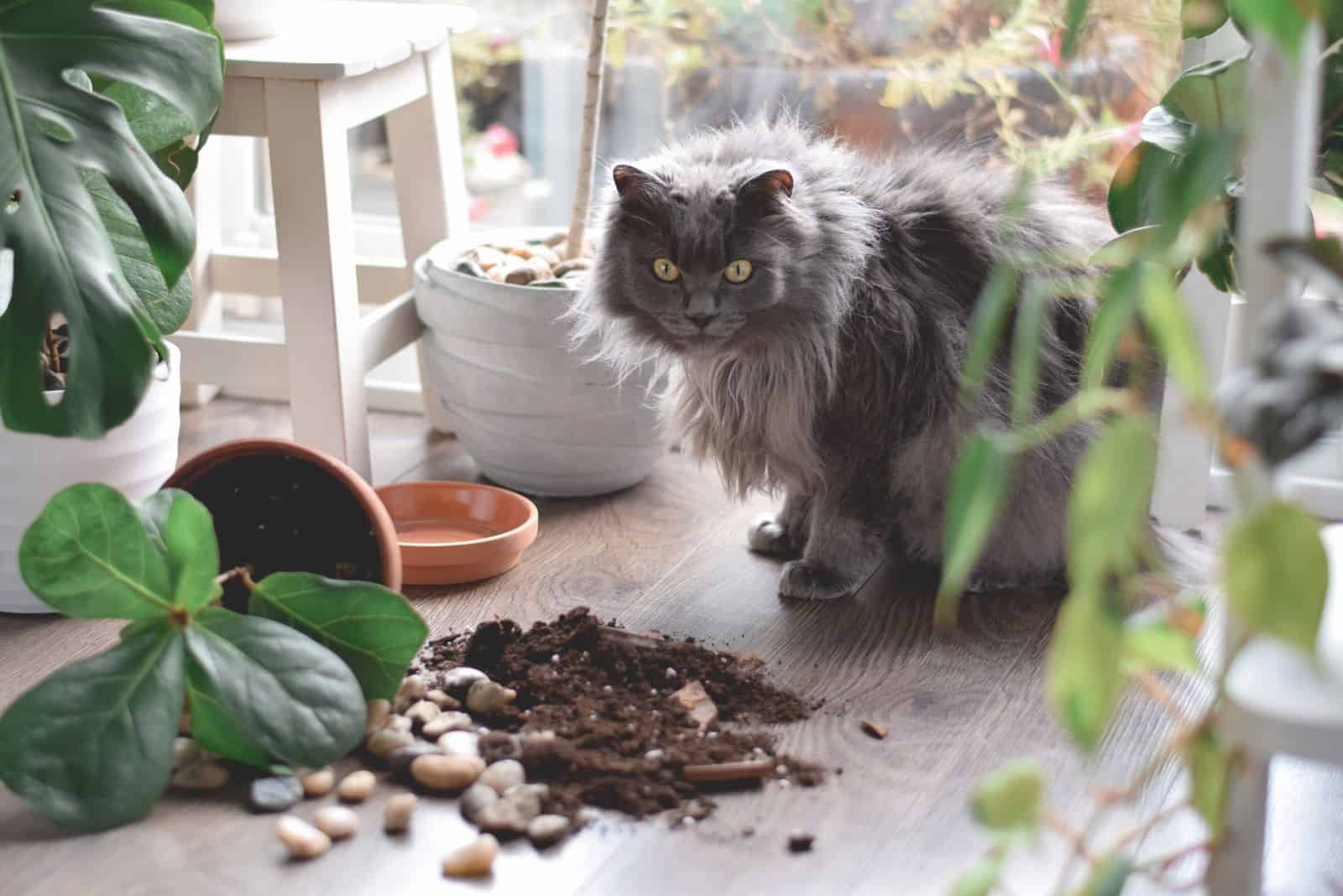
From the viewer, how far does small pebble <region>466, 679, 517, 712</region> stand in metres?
1.54

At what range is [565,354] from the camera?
6.62 ft

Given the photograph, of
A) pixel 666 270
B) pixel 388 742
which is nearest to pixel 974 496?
pixel 388 742

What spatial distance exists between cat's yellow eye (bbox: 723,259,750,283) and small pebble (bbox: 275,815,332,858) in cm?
77

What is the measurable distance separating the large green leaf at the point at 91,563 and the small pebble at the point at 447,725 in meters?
0.30

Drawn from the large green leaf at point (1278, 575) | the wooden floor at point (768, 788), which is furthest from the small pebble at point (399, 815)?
the large green leaf at point (1278, 575)

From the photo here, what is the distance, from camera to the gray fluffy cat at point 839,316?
1.68 meters

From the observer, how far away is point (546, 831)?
133 centimetres

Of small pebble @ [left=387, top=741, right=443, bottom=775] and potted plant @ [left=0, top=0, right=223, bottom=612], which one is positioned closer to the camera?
potted plant @ [left=0, top=0, right=223, bottom=612]

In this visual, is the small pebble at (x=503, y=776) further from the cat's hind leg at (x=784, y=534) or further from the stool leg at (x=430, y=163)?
the stool leg at (x=430, y=163)

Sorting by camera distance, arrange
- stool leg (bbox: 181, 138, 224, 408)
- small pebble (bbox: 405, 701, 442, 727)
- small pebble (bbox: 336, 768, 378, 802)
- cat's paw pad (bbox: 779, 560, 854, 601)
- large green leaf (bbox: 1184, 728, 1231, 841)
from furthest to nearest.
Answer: stool leg (bbox: 181, 138, 224, 408) → cat's paw pad (bbox: 779, 560, 854, 601) → small pebble (bbox: 405, 701, 442, 727) → small pebble (bbox: 336, 768, 378, 802) → large green leaf (bbox: 1184, 728, 1231, 841)

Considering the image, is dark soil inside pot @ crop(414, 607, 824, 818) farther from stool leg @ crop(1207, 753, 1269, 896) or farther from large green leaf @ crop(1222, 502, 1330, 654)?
large green leaf @ crop(1222, 502, 1330, 654)

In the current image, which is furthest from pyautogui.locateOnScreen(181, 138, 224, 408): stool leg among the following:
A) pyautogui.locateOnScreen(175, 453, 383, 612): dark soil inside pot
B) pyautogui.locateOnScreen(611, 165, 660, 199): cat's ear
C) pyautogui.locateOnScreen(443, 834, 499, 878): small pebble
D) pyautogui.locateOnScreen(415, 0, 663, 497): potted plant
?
pyautogui.locateOnScreen(443, 834, 499, 878): small pebble

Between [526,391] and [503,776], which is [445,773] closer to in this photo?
[503,776]

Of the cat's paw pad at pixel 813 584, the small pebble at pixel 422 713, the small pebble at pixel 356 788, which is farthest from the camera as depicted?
the cat's paw pad at pixel 813 584
